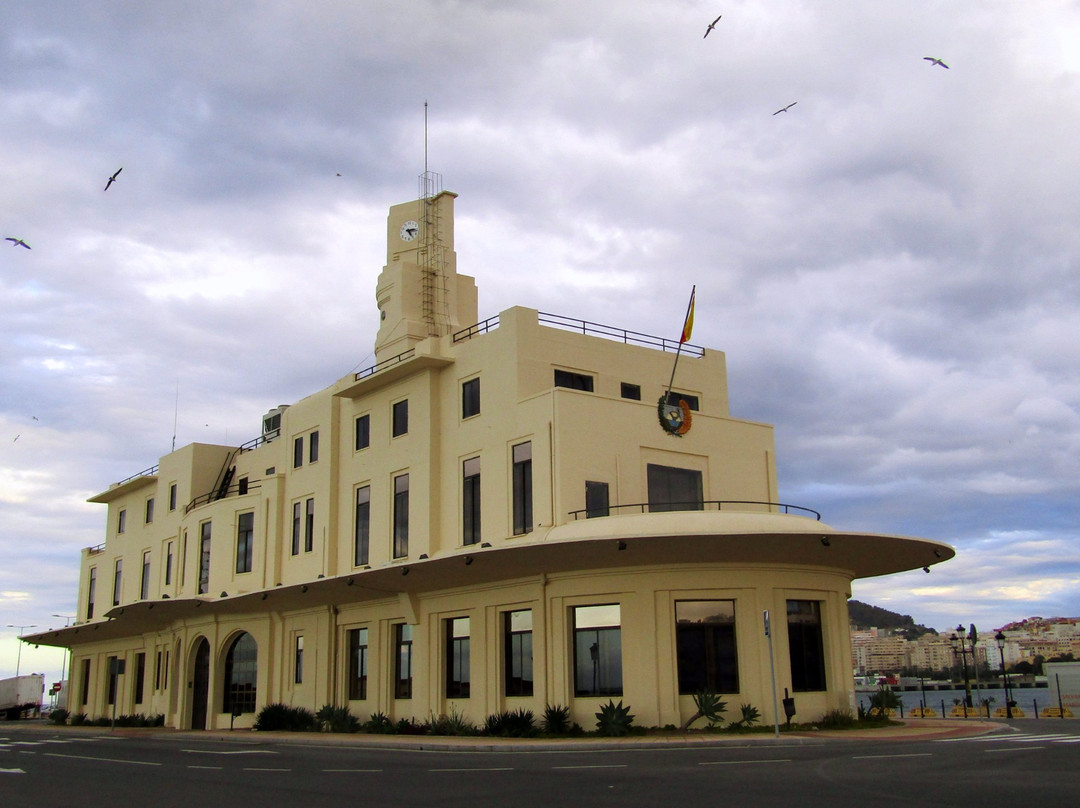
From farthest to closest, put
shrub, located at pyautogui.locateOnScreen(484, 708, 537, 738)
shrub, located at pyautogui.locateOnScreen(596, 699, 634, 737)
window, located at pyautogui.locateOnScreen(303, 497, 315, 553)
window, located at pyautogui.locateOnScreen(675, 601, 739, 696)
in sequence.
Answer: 1. window, located at pyautogui.locateOnScreen(303, 497, 315, 553)
2. shrub, located at pyautogui.locateOnScreen(484, 708, 537, 738)
3. window, located at pyautogui.locateOnScreen(675, 601, 739, 696)
4. shrub, located at pyautogui.locateOnScreen(596, 699, 634, 737)

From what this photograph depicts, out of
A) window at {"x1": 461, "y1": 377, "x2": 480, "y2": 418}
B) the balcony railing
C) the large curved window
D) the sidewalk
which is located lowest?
the sidewalk

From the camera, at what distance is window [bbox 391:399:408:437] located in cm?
3612

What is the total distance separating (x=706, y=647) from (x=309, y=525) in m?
18.9

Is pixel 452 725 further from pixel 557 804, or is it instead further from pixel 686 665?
pixel 557 804

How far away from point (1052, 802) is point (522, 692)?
1938 centimetres

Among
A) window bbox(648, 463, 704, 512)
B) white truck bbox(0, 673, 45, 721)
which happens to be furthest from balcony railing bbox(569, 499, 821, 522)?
white truck bbox(0, 673, 45, 721)

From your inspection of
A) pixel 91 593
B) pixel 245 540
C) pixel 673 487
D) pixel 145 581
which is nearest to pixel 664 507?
pixel 673 487

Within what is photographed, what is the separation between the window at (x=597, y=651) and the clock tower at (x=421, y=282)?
49.0 ft

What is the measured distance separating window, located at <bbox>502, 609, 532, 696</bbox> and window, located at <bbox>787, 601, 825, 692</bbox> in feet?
23.3

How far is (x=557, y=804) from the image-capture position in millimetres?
12320

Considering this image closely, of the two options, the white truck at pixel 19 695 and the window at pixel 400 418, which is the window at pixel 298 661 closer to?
the window at pixel 400 418

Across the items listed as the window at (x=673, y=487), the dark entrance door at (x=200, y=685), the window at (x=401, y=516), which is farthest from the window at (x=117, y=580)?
the window at (x=673, y=487)

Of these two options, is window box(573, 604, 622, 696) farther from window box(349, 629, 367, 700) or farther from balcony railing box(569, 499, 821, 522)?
window box(349, 629, 367, 700)

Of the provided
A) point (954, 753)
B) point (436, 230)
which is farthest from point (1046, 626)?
point (954, 753)
